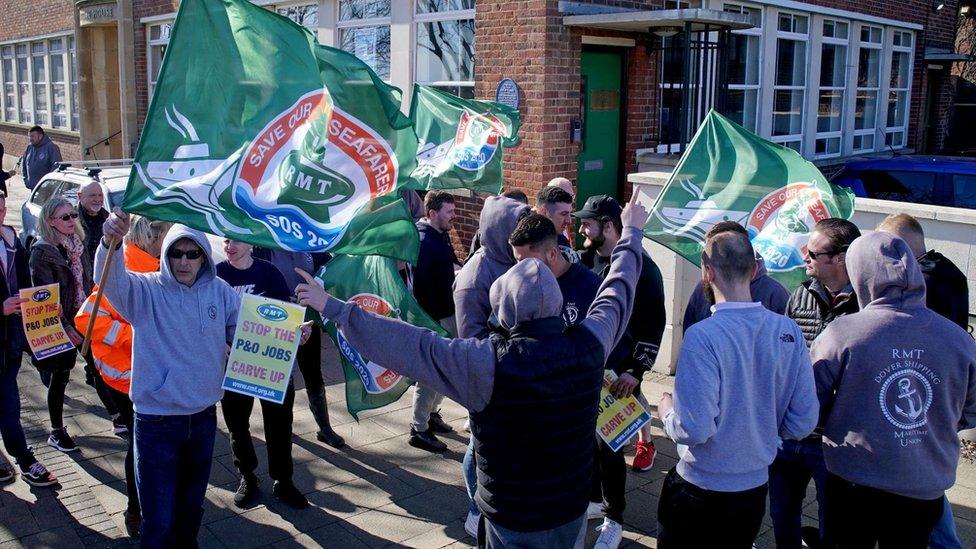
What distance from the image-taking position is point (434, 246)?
655 centimetres

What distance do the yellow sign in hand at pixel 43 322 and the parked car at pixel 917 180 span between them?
29.2 feet

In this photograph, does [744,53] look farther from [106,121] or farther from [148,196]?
[106,121]

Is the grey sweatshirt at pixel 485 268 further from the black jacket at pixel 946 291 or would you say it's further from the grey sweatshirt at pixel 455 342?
the black jacket at pixel 946 291

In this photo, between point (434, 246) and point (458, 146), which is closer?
point (434, 246)

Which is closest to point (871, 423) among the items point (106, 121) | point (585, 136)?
point (585, 136)

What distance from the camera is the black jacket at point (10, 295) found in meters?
5.55

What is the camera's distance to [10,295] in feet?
18.3

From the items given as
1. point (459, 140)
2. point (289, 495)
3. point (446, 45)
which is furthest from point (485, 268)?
point (446, 45)

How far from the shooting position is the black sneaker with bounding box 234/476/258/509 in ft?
17.9

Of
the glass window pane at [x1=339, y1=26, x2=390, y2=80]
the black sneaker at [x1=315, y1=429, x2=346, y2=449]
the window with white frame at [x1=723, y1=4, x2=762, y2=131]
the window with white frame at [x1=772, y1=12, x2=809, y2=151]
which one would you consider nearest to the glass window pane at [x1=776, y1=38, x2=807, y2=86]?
the window with white frame at [x1=772, y1=12, x2=809, y2=151]

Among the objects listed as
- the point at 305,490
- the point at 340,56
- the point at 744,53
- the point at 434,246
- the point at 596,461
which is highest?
the point at 744,53

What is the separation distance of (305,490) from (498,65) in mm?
6087

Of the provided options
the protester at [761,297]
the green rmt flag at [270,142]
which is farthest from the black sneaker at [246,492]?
the protester at [761,297]

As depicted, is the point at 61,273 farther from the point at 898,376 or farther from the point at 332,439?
the point at 898,376
